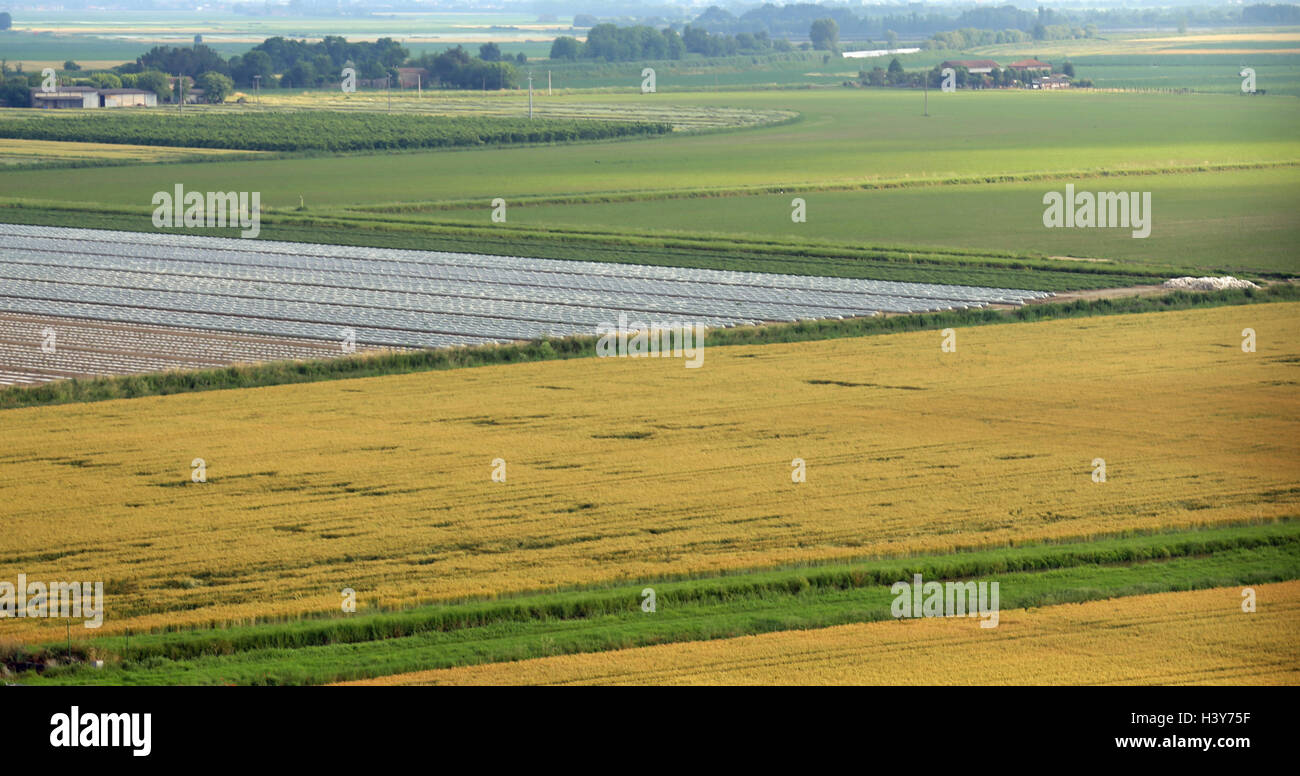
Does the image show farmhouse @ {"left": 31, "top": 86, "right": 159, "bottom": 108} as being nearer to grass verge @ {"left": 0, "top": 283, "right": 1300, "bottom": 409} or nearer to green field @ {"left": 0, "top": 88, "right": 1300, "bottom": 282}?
green field @ {"left": 0, "top": 88, "right": 1300, "bottom": 282}

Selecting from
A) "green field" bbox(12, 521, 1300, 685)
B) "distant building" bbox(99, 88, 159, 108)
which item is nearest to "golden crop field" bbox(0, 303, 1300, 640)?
"green field" bbox(12, 521, 1300, 685)

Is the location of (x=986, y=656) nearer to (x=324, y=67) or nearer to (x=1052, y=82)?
(x=324, y=67)

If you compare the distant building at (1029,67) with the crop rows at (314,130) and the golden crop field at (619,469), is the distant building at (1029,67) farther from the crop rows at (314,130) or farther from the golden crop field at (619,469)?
the golden crop field at (619,469)

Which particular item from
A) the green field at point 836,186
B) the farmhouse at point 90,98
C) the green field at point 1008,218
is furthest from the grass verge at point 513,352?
the farmhouse at point 90,98

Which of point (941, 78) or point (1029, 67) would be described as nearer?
point (1029, 67)

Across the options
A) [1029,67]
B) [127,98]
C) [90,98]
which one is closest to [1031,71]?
[1029,67]

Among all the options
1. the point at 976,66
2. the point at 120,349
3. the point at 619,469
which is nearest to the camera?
the point at 619,469

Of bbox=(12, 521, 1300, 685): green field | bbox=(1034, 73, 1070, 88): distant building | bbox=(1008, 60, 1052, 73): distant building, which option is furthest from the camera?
bbox=(1008, 60, 1052, 73): distant building
